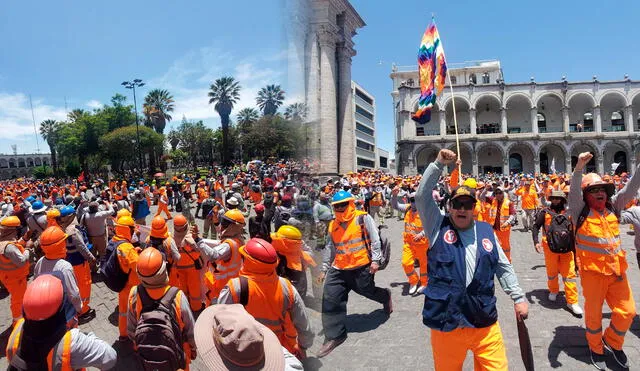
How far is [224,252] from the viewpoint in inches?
144

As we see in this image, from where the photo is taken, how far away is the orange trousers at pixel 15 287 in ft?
16.1

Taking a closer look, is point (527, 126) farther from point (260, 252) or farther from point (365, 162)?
point (260, 252)

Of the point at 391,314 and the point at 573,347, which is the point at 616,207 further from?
the point at 391,314

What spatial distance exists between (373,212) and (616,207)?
1088 centimetres

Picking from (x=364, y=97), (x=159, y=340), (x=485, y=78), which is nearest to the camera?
(x=159, y=340)

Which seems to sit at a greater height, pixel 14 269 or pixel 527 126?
pixel 527 126

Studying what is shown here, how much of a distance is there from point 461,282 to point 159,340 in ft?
6.80

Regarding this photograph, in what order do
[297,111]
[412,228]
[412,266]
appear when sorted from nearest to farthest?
[297,111]
[412,266]
[412,228]

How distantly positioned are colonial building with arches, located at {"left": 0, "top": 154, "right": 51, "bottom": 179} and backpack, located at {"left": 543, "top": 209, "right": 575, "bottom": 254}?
388ft

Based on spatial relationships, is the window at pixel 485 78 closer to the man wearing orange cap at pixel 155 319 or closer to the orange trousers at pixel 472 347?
the orange trousers at pixel 472 347

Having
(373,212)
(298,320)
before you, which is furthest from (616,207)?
(373,212)

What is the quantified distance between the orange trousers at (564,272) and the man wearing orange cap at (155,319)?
5.00 m

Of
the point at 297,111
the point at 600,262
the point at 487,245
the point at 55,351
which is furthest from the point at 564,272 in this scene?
the point at 55,351

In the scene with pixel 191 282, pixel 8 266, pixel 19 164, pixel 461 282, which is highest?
pixel 19 164
